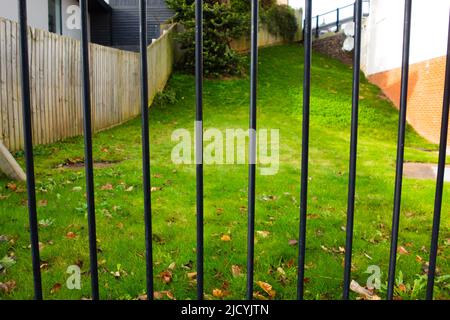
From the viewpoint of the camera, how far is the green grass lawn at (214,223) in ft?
8.56

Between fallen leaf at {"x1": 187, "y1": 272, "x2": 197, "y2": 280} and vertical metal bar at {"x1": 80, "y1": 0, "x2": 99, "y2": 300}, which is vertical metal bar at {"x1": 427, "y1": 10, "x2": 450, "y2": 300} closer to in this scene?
vertical metal bar at {"x1": 80, "y1": 0, "x2": 99, "y2": 300}

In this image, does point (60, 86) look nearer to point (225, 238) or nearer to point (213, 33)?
point (225, 238)

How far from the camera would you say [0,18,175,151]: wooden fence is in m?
5.88

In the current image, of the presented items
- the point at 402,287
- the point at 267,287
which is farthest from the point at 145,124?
the point at 402,287

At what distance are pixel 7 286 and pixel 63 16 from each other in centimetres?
1278

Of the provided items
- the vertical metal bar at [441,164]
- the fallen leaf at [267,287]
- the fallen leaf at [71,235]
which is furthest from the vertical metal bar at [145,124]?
the fallen leaf at [71,235]

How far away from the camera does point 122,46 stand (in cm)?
1734

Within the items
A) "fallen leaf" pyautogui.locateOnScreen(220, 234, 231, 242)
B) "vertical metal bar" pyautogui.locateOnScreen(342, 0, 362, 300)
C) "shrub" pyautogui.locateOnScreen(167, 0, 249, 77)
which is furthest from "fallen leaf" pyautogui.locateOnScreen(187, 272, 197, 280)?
"shrub" pyautogui.locateOnScreen(167, 0, 249, 77)

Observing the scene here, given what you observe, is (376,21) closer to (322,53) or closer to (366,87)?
(366,87)

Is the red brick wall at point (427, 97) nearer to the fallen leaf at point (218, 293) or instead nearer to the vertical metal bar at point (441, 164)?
the fallen leaf at point (218, 293)

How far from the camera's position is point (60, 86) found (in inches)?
287

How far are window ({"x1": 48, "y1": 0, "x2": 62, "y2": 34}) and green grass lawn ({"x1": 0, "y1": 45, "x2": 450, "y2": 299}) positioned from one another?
654 cm

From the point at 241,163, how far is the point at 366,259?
3659 millimetres
